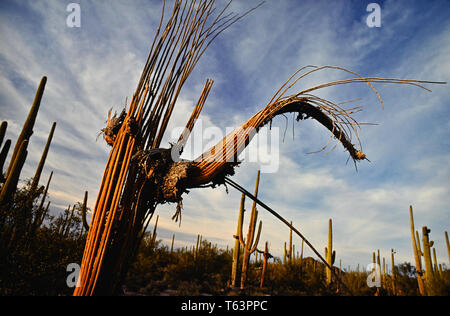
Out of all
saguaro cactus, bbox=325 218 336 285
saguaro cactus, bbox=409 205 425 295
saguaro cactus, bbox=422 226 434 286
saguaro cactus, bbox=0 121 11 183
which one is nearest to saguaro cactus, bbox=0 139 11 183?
saguaro cactus, bbox=0 121 11 183

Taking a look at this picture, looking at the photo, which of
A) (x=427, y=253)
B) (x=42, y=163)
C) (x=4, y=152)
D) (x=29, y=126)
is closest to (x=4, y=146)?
(x=4, y=152)

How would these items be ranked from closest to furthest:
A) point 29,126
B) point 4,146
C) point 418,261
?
point 29,126, point 4,146, point 418,261

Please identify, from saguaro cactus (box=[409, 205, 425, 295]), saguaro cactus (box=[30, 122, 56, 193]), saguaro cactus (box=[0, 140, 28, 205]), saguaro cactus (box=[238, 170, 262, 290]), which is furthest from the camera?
saguaro cactus (box=[409, 205, 425, 295])

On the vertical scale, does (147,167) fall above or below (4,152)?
below

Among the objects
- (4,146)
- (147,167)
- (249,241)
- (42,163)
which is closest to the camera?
(147,167)

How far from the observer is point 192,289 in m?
7.89

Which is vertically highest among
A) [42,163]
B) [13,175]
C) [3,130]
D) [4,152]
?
[3,130]

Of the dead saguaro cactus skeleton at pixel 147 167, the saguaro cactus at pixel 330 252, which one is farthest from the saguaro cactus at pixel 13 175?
the saguaro cactus at pixel 330 252

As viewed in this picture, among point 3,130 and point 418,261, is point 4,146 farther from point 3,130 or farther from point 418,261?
point 418,261

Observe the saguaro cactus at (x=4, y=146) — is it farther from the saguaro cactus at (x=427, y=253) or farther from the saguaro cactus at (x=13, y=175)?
the saguaro cactus at (x=427, y=253)

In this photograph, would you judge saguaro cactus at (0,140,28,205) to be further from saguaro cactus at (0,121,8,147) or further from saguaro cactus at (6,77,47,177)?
saguaro cactus at (0,121,8,147)
